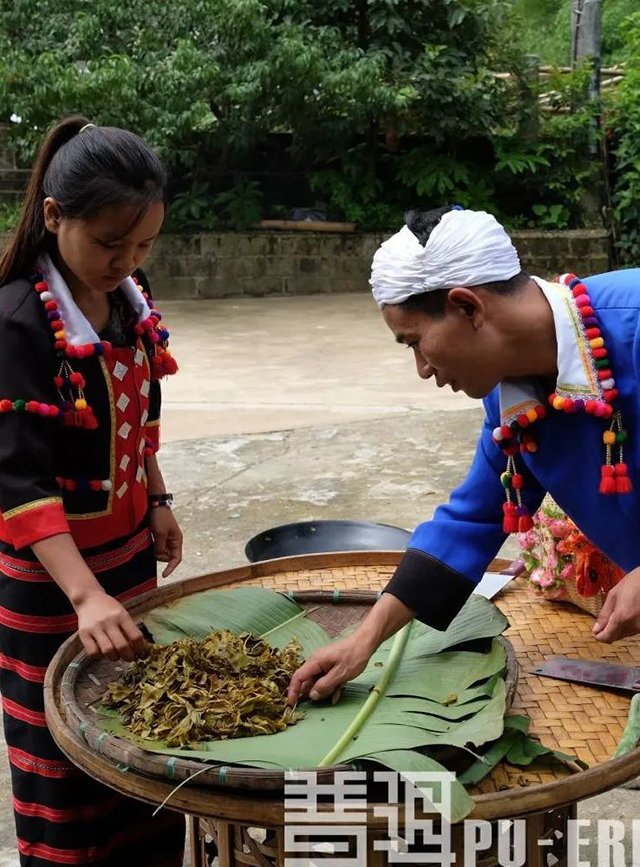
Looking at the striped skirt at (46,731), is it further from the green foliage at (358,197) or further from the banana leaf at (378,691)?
the green foliage at (358,197)

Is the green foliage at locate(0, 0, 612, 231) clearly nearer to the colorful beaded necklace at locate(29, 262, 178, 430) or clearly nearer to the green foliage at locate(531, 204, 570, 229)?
the green foliage at locate(531, 204, 570, 229)

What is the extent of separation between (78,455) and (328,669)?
62 centimetres

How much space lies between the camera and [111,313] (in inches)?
77.5

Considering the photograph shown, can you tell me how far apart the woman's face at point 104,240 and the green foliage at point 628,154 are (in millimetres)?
9271

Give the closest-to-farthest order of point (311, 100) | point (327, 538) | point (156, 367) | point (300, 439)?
point (156, 367), point (327, 538), point (300, 439), point (311, 100)

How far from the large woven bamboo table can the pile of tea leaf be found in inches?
3.8

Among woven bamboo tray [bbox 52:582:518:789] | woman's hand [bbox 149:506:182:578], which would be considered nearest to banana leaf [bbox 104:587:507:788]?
woven bamboo tray [bbox 52:582:518:789]

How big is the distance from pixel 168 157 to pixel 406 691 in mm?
9657

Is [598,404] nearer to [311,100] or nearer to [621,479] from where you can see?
[621,479]

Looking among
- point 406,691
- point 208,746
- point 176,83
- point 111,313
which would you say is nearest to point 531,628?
point 406,691

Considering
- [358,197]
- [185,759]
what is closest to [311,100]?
[358,197]

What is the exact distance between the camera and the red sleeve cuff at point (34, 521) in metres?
1.70

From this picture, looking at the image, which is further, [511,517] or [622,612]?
[511,517]

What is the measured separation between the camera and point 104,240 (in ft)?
5.69
